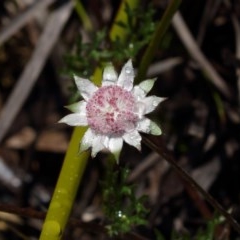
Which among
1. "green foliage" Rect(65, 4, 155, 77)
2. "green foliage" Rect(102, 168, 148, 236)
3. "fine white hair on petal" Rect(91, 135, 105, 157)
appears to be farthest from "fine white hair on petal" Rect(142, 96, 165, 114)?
"green foliage" Rect(65, 4, 155, 77)

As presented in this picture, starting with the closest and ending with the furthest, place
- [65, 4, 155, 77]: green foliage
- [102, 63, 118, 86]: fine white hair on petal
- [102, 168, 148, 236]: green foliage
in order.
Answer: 1. [102, 63, 118, 86]: fine white hair on petal
2. [102, 168, 148, 236]: green foliage
3. [65, 4, 155, 77]: green foliage

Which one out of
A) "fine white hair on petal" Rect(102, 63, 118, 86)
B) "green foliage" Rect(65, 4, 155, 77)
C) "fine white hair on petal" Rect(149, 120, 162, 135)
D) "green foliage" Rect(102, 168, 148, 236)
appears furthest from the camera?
"green foliage" Rect(65, 4, 155, 77)

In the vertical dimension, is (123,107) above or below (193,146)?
below

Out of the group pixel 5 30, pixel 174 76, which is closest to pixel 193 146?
pixel 174 76

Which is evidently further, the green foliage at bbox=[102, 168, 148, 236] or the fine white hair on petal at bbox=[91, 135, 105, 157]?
the green foliage at bbox=[102, 168, 148, 236]

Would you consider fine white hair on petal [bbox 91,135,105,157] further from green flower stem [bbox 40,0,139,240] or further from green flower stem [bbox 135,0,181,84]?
green flower stem [bbox 135,0,181,84]

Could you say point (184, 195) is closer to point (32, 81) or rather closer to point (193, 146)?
point (193, 146)

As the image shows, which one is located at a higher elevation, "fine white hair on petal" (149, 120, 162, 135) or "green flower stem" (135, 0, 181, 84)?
"green flower stem" (135, 0, 181, 84)
